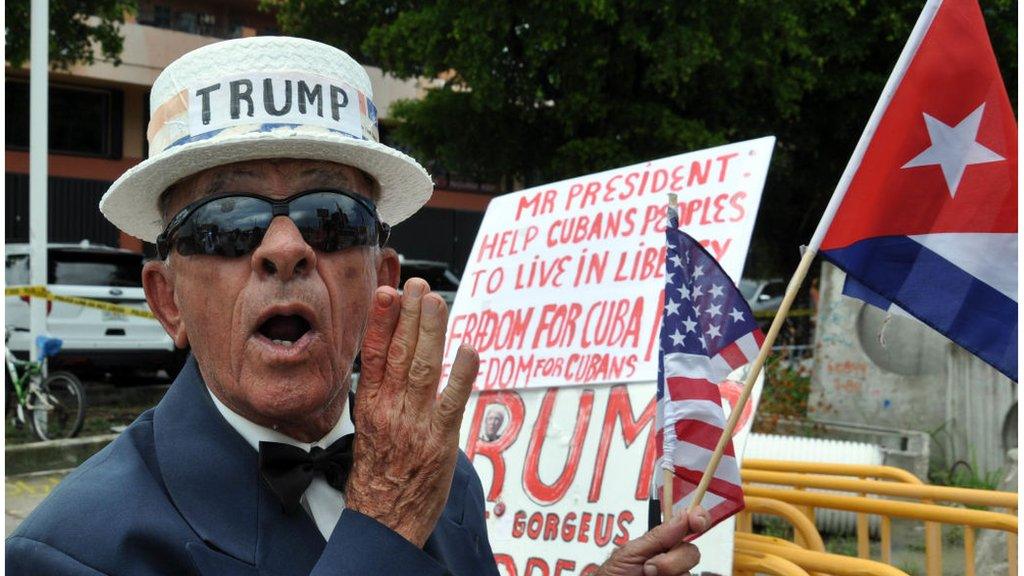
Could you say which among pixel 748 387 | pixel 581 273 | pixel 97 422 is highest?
pixel 581 273

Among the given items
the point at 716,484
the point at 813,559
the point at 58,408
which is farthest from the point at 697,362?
the point at 58,408

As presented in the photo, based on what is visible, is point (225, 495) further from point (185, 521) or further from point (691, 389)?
point (691, 389)

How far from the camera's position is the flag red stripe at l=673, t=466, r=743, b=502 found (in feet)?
7.45

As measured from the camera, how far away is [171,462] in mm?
1612

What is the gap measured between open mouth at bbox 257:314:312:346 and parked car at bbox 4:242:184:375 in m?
10.8

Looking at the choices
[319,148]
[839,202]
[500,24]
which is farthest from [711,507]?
[500,24]

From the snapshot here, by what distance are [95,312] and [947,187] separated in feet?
36.5

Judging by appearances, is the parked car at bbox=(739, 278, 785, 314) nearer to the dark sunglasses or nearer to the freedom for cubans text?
the freedom for cubans text

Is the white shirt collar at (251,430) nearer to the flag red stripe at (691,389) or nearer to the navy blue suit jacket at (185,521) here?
the navy blue suit jacket at (185,521)

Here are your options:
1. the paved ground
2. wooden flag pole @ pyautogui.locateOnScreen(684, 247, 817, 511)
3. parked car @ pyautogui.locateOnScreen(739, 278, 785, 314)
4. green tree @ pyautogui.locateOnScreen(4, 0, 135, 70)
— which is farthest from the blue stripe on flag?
parked car @ pyautogui.locateOnScreen(739, 278, 785, 314)

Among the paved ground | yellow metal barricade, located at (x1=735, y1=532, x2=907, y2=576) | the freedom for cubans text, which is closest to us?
yellow metal barricade, located at (x1=735, y1=532, x2=907, y2=576)

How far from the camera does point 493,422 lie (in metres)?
3.80

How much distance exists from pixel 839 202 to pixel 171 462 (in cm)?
141

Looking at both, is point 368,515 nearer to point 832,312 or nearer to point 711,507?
point 711,507
